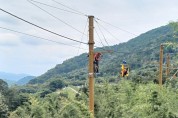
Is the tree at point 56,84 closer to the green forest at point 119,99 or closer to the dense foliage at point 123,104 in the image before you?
the green forest at point 119,99

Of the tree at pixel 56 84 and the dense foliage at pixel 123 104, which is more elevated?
the dense foliage at pixel 123 104

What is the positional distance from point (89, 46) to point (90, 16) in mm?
1156

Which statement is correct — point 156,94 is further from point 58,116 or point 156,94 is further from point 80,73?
point 80,73

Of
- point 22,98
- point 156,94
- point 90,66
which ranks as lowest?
point 22,98

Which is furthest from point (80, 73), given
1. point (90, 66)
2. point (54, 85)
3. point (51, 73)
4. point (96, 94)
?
→ point (90, 66)

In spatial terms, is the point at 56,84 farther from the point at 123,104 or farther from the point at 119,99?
the point at 123,104

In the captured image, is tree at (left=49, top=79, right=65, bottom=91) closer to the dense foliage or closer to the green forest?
the green forest

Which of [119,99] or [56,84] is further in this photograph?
[56,84]

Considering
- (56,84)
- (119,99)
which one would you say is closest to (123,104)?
(119,99)

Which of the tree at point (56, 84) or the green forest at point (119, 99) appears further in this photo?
the tree at point (56, 84)

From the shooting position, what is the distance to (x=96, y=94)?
110 feet

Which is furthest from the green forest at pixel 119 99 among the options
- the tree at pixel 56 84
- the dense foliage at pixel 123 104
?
the tree at pixel 56 84

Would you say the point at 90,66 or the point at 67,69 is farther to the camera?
the point at 67,69

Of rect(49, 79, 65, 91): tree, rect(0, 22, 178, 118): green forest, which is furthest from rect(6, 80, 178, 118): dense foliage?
rect(49, 79, 65, 91): tree
